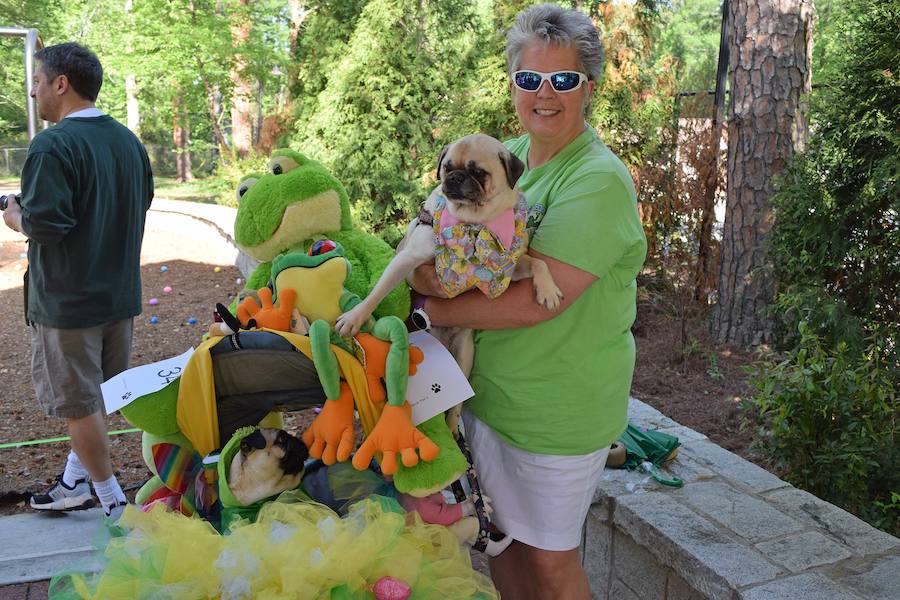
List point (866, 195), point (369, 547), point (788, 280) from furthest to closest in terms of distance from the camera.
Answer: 1. point (788, 280)
2. point (866, 195)
3. point (369, 547)

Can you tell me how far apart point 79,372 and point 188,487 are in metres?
1.75

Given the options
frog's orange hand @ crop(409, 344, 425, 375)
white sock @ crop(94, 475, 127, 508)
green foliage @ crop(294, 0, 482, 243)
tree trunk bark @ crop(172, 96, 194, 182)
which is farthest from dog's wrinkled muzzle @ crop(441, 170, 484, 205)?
tree trunk bark @ crop(172, 96, 194, 182)

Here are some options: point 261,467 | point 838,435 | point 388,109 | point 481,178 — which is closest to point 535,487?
point 261,467

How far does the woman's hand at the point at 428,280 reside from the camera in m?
2.07

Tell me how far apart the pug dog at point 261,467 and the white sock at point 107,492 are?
2.20m

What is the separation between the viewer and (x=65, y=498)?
3832mm

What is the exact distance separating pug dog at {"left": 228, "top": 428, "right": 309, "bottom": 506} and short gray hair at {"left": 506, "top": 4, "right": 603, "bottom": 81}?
124 centimetres

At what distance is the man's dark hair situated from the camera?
11.2ft

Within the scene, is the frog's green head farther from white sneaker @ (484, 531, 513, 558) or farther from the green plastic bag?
the green plastic bag

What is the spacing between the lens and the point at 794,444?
3.36 m

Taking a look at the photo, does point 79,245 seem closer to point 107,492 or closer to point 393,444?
point 107,492

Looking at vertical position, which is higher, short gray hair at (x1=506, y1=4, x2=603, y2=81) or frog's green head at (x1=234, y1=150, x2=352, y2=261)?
short gray hair at (x1=506, y1=4, x2=603, y2=81)

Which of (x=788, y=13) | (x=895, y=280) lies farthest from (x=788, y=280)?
(x=788, y=13)

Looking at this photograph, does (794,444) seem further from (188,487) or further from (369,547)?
(188,487)
